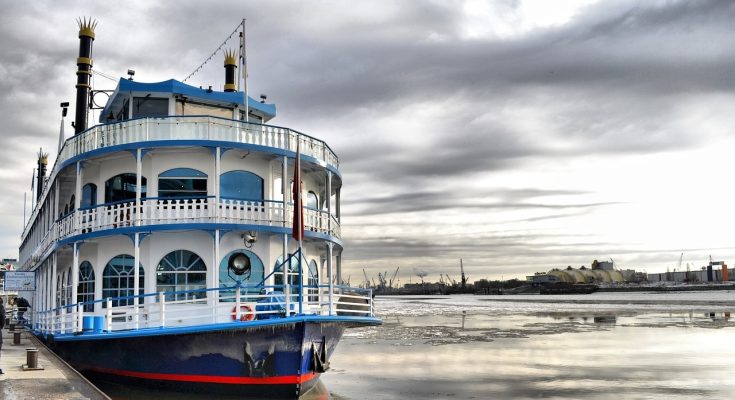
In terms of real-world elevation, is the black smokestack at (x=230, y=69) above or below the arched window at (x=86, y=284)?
above

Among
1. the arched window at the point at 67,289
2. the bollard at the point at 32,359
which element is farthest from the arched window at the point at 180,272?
the arched window at the point at 67,289

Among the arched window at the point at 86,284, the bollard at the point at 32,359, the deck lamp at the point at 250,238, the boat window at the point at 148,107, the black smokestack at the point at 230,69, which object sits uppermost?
the black smokestack at the point at 230,69

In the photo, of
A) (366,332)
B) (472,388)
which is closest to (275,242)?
(472,388)

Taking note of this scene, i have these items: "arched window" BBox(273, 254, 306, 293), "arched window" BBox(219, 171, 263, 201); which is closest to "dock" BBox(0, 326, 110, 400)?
"arched window" BBox(273, 254, 306, 293)

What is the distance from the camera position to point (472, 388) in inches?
724

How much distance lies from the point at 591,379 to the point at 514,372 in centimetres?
261

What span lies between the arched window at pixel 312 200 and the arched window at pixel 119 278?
518 cm

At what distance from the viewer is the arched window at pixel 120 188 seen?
17422 mm

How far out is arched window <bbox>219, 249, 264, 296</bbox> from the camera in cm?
1625

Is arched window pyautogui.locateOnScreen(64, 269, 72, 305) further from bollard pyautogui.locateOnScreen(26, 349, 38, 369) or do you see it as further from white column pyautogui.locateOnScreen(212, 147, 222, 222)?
white column pyautogui.locateOnScreen(212, 147, 222, 222)

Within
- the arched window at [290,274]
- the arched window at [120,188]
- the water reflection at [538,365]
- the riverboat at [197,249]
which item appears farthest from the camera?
the water reflection at [538,365]

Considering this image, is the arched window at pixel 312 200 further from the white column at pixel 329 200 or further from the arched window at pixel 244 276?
the arched window at pixel 244 276

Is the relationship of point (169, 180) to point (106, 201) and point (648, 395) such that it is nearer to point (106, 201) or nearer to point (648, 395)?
point (106, 201)

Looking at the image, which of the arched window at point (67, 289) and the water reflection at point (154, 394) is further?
the arched window at point (67, 289)
